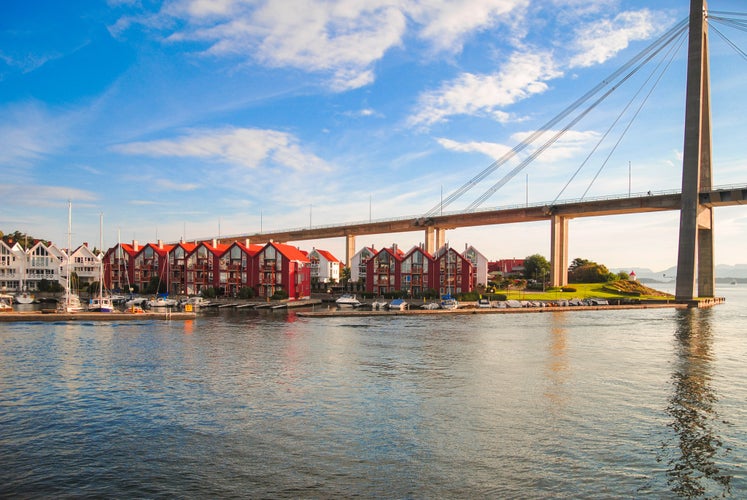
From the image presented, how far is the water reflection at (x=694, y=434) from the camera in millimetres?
14156

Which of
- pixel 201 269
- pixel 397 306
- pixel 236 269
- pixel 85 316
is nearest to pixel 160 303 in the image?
pixel 201 269

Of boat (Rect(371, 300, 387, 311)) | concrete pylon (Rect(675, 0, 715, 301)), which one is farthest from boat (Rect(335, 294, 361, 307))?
concrete pylon (Rect(675, 0, 715, 301))

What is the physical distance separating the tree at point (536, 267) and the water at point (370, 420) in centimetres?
8431

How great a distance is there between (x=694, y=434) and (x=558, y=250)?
87664 millimetres

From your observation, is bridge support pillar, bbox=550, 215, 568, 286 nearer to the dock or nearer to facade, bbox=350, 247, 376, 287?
facade, bbox=350, 247, 376, 287

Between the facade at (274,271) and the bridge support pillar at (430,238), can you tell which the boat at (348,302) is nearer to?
the facade at (274,271)

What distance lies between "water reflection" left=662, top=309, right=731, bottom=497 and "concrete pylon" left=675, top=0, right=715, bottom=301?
54.3m

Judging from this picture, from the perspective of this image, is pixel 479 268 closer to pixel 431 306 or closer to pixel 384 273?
pixel 384 273

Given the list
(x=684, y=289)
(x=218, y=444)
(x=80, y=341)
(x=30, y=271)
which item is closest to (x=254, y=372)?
(x=218, y=444)

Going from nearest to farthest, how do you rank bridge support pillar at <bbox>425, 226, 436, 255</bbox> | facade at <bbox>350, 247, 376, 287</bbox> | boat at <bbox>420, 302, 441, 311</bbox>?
boat at <bbox>420, 302, 441, 311</bbox>
facade at <bbox>350, 247, 376, 287</bbox>
bridge support pillar at <bbox>425, 226, 436, 255</bbox>

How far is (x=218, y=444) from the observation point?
16.7 metres

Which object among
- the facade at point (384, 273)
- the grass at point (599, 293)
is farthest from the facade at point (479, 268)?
the facade at point (384, 273)

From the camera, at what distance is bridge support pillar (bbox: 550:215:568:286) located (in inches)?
3964

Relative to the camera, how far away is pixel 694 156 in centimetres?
8262
